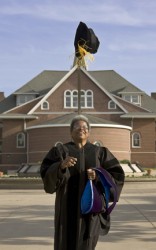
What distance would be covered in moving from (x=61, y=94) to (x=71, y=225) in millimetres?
47990

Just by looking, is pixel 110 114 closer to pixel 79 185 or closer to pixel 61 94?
pixel 61 94

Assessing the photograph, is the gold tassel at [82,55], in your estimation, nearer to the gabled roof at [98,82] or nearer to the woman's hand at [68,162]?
the woman's hand at [68,162]

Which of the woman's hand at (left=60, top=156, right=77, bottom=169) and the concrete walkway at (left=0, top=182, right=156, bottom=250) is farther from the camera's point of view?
the concrete walkway at (left=0, top=182, right=156, bottom=250)

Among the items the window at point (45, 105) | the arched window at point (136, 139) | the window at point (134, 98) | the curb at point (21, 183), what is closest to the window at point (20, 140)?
the window at point (45, 105)

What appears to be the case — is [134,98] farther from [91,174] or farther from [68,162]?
[68,162]

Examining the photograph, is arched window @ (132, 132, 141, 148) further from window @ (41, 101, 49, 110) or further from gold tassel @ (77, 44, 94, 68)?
gold tassel @ (77, 44, 94, 68)

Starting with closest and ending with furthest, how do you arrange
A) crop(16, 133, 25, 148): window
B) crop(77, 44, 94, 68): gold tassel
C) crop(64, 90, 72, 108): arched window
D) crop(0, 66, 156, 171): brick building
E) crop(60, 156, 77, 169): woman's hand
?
crop(60, 156, 77, 169): woman's hand
crop(77, 44, 94, 68): gold tassel
crop(0, 66, 156, 171): brick building
crop(64, 90, 72, 108): arched window
crop(16, 133, 25, 148): window

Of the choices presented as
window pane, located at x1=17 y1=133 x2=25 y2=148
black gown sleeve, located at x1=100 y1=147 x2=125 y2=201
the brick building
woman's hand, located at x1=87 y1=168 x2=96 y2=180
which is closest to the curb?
black gown sleeve, located at x1=100 y1=147 x2=125 y2=201

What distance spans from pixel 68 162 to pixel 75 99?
4807 cm

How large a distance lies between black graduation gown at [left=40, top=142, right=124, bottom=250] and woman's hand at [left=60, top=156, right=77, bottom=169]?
74 millimetres

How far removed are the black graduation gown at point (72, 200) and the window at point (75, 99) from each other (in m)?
47.4

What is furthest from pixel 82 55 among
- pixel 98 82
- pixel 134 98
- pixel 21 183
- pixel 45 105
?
pixel 134 98

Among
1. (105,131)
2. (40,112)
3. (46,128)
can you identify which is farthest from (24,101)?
(105,131)

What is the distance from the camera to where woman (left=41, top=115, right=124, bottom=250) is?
4523mm
